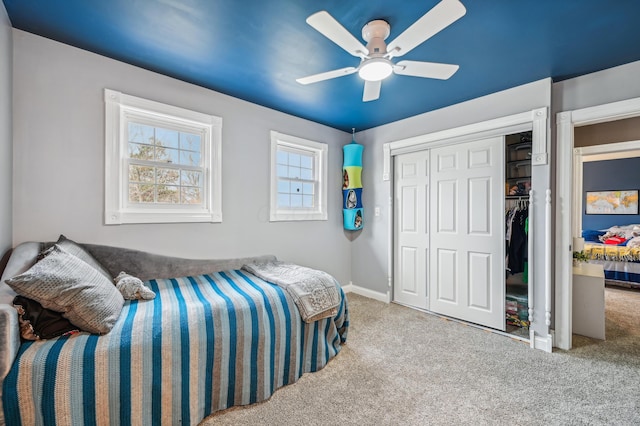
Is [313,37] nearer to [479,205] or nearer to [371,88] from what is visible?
[371,88]

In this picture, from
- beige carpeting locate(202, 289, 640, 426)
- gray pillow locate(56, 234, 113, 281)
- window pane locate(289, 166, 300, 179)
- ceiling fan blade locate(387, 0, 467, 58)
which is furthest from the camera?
window pane locate(289, 166, 300, 179)

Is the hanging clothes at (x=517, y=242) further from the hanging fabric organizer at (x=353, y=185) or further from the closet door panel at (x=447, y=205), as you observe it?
the hanging fabric organizer at (x=353, y=185)

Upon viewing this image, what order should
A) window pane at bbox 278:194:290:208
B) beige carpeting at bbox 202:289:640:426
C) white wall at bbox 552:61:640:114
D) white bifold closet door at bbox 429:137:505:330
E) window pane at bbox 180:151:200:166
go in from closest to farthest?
beige carpeting at bbox 202:289:640:426
white wall at bbox 552:61:640:114
window pane at bbox 180:151:200:166
white bifold closet door at bbox 429:137:505:330
window pane at bbox 278:194:290:208

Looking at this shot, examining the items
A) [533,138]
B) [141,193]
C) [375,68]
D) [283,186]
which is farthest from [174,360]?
[533,138]

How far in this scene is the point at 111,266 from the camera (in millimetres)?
2201

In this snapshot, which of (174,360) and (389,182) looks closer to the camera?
(174,360)

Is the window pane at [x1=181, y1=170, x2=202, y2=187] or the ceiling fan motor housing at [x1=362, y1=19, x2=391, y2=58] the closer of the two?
the ceiling fan motor housing at [x1=362, y1=19, x2=391, y2=58]

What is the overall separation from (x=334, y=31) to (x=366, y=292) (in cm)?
330

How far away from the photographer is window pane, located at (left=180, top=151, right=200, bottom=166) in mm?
2689

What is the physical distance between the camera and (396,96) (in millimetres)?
2846

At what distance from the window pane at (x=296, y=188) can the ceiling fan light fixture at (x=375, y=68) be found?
1945 millimetres

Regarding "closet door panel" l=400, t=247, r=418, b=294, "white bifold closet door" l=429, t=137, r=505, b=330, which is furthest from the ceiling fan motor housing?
"closet door panel" l=400, t=247, r=418, b=294

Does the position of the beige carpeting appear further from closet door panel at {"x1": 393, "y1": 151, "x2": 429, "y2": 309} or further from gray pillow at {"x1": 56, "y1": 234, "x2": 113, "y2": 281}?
gray pillow at {"x1": 56, "y1": 234, "x2": 113, "y2": 281}

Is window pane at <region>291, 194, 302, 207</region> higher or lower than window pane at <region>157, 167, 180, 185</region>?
lower
